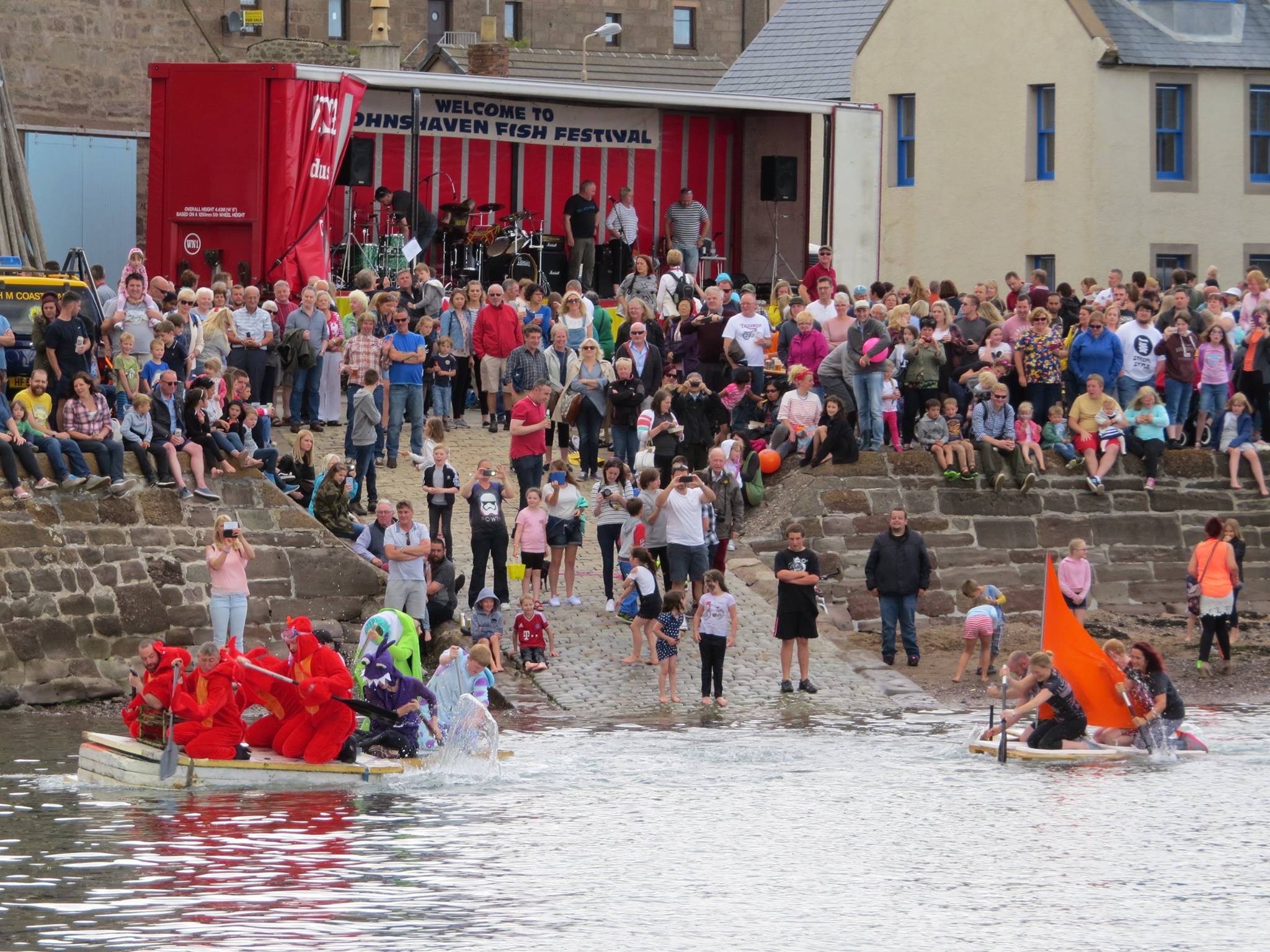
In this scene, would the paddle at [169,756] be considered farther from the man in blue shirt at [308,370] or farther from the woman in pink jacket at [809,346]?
the woman in pink jacket at [809,346]

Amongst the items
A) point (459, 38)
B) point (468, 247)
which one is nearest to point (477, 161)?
point (468, 247)

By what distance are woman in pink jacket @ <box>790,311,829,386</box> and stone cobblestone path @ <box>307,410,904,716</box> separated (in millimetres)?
2404

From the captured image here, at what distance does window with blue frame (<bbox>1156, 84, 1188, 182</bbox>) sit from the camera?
39.9 metres

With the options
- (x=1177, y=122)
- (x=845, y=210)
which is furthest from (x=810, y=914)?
(x=1177, y=122)

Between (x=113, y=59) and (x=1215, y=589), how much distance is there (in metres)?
25.6

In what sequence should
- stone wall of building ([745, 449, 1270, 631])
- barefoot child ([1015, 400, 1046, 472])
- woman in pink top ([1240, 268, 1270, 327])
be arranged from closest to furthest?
stone wall of building ([745, 449, 1270, 631]), barefoot child ([1015, 400, 1046, 472]), woman in pink top ([1240, 268, 1270, 327])

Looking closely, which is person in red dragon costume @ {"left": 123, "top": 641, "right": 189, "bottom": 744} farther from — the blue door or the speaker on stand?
the blue door

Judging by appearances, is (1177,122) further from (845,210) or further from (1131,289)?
(1131,289)

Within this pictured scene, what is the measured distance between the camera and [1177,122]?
40031 millimetres

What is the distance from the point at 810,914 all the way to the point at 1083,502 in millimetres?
14310

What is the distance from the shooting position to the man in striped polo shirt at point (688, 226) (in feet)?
109

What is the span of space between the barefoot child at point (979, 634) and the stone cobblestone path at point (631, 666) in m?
0.68

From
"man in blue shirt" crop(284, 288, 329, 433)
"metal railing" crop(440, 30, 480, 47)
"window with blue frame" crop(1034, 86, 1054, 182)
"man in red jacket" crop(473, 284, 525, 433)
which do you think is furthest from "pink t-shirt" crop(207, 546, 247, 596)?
"metal railing" crop(440, 30, 480, 47)

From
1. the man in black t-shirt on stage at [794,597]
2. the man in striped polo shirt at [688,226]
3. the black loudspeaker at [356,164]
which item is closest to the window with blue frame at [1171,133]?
the man in striped polo shirt at [688,226]
